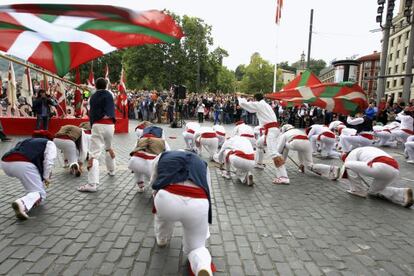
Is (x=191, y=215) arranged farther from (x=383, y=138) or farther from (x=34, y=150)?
(x=383, y=138)

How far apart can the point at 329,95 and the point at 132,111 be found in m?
18.9

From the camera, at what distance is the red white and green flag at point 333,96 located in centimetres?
772

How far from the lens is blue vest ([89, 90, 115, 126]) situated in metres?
5.81

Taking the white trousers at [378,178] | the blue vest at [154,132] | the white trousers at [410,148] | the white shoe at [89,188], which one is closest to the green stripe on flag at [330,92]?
the white trousers at [378,178]

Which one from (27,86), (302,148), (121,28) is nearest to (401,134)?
(302,148)

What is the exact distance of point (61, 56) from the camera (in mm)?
4848

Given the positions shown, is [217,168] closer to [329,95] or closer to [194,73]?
[329,95]

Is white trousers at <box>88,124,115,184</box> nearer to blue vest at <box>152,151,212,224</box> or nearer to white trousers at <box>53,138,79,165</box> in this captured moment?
white trousers at <box>53,138,79,165</box>

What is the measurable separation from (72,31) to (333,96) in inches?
236

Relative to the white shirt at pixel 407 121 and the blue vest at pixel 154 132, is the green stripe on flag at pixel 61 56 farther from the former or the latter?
the white shirt at pixel 407 121

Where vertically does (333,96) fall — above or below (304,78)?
below

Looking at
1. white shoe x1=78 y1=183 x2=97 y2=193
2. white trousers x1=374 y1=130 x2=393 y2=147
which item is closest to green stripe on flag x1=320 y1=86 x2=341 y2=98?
white shoe x1=78 y1=183 x2=97 y2=193

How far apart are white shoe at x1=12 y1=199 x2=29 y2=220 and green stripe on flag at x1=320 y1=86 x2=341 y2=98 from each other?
21.9ft

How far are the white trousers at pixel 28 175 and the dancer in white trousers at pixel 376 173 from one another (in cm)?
519
